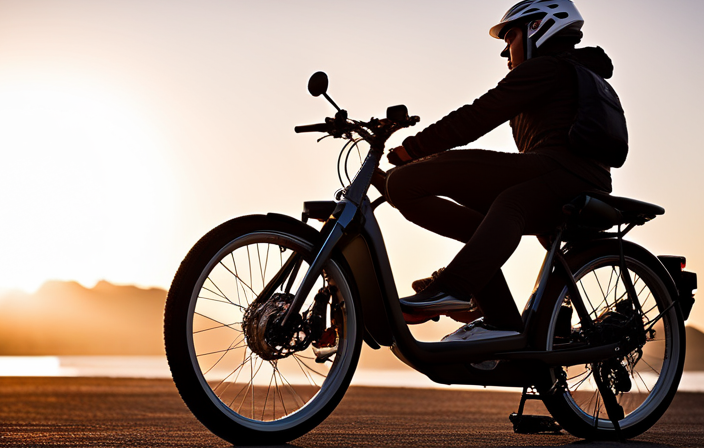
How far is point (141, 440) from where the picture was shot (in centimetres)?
369

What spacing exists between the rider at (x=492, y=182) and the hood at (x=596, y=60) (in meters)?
0.01

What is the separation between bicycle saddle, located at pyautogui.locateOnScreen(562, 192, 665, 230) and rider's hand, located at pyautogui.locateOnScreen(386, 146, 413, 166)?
78cm

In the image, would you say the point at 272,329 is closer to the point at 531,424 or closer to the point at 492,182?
the point at 492,182

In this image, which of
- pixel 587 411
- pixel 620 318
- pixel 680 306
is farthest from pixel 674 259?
pixel 587 411

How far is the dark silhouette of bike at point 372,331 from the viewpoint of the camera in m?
3.21

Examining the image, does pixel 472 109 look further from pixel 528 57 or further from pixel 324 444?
pixel 324 444

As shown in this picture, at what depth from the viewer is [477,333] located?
3773 millimetres

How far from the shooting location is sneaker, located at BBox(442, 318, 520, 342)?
3.75m

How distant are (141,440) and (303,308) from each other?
3.38ft

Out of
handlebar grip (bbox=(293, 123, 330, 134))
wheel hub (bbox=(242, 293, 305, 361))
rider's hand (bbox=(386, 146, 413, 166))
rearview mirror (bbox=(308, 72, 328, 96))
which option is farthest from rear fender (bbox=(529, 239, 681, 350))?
rearview mirror (bbox=(308, 72, 328, 96))

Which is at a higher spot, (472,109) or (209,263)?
(472,109)

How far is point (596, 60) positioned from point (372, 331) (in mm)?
1776

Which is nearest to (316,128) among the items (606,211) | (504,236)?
(504,236)

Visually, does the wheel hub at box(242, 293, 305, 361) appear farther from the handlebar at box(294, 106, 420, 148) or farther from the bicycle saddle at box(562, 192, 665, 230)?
the bicycle saddle at box(562, 192, 665, 230)
